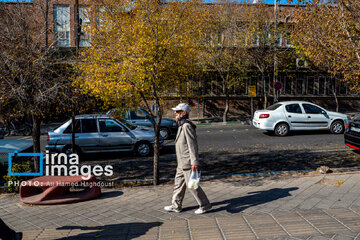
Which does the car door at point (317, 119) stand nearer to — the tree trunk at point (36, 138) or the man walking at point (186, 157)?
the man walking at point (186, 157)

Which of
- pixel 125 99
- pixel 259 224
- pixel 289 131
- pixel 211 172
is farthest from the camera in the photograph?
pixel 289 131

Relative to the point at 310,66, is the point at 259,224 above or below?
below

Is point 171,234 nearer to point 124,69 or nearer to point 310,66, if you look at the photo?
point 124,69

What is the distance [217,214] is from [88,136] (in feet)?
22.7

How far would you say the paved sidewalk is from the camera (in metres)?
4.77

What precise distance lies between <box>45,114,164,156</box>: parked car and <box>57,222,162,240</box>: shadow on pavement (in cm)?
622

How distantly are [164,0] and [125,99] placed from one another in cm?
271

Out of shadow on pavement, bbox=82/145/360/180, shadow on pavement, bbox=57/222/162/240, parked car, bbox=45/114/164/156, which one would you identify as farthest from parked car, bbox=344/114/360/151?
shadow on pavement, bbox=57/222/162/240

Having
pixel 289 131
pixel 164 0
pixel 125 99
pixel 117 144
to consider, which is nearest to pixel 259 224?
pixel 125 99

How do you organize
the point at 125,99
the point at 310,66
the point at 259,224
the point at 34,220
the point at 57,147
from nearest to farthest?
the point at 259,224 → the point at 34,220 → the point at 125,99 → the point at 57,147 → the point at 310,66

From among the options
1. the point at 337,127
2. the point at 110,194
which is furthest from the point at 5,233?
the point at 337,127

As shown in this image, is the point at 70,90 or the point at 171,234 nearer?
the point at 171,234

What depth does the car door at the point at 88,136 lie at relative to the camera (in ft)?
36.5

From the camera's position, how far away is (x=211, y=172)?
8.92 meters
